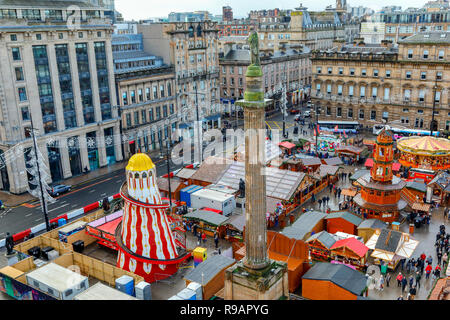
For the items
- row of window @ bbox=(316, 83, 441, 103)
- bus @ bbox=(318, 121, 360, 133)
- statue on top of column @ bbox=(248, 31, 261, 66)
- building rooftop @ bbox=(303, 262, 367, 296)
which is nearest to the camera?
statue on top of column @ bbox=(248, 31, 261, 66)

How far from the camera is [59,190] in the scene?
2015 inches

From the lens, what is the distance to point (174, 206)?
1705 inches

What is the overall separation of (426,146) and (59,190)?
43.6m

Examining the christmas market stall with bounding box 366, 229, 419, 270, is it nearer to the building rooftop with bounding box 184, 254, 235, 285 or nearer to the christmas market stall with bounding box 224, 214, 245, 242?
the christmas market stall with bounding box 224, 214, 245, 242

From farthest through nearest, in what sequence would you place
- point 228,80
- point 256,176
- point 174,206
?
point 228,80 < point 174,206 < point 256,176

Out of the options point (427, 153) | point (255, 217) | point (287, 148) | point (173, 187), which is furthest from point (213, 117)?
point (255, 217)

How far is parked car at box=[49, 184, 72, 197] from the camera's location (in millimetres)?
50819

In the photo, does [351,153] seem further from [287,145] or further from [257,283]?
[257,283]

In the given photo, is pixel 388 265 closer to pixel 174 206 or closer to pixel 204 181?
pixel 174 206

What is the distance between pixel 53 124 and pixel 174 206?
22.0m

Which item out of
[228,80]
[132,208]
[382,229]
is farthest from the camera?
[228,80]

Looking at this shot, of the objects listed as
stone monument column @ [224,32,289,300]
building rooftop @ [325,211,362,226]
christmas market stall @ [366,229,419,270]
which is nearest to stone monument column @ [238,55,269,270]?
stone monument column @ [224,32,289,300]

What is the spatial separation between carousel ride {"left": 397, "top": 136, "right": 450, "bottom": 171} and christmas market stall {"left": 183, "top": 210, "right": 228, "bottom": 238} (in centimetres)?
2689

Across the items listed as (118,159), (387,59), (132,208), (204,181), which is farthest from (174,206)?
(387,59)
